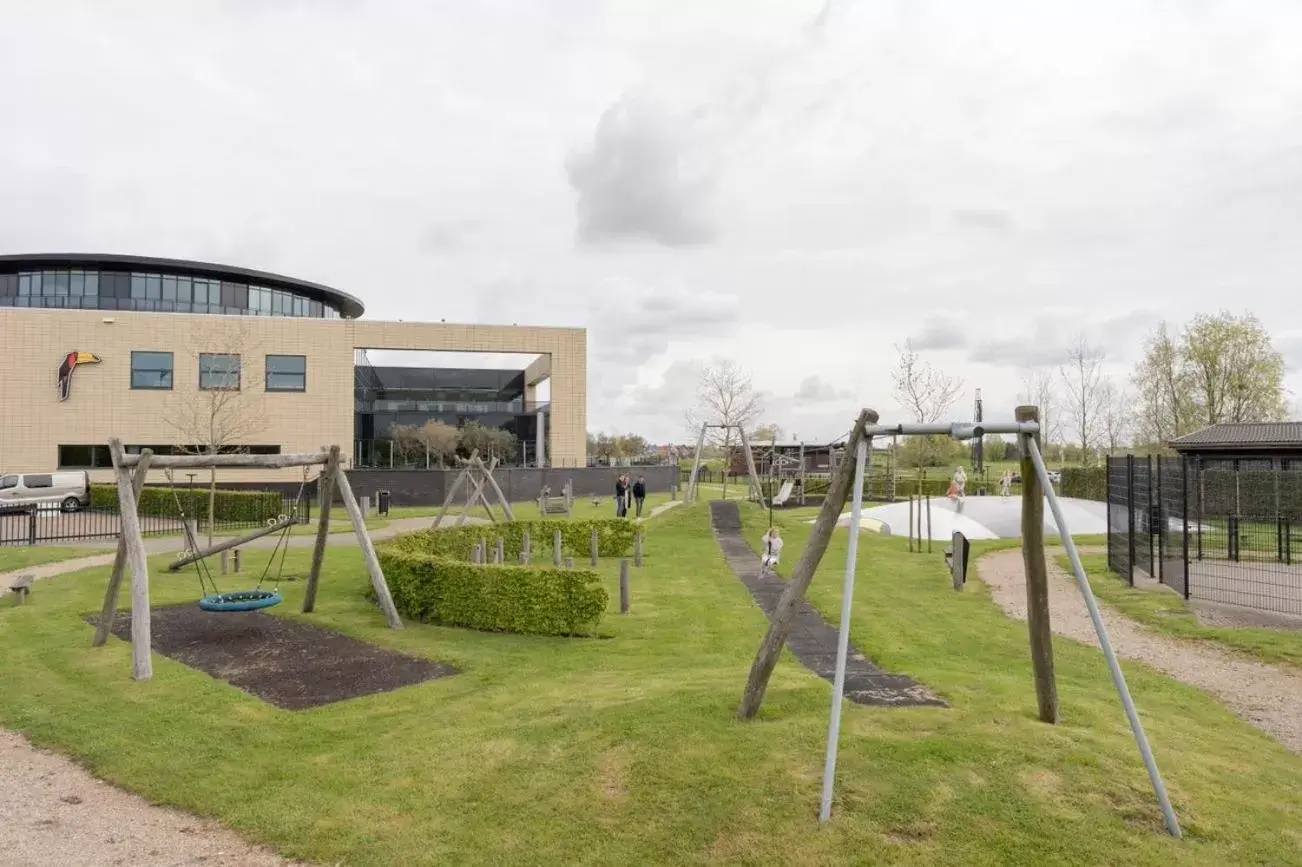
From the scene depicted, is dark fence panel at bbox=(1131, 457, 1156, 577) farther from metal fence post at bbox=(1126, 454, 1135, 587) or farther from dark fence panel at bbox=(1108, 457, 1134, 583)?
dark fence panel at bbox=(1108, 457, 1134, 583)

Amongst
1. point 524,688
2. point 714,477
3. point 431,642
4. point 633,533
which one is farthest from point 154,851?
point 714,477

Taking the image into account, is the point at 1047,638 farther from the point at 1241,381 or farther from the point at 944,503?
the point at 1241,381

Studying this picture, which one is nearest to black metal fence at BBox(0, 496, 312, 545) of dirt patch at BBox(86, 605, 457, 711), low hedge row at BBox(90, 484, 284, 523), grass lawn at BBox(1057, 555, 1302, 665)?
low hedge row at BBox(90, 484, 284, 523)

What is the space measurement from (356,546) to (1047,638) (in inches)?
751

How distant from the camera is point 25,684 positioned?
29.5 ft

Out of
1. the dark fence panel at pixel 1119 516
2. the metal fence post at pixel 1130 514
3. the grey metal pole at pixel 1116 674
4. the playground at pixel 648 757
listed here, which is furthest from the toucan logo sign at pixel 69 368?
the grey metal pole at pixel 1116 674

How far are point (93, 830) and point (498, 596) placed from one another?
642 centimetres

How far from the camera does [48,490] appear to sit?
105 ft

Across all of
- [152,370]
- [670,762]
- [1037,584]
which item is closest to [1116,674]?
[1037,584]

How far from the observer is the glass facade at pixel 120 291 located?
48.7 meters

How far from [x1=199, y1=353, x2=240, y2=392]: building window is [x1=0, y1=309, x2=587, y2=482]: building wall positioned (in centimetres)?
42

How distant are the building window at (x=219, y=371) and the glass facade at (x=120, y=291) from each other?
8.01 m

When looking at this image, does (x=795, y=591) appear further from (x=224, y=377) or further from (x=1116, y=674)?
(x=224, y=377)

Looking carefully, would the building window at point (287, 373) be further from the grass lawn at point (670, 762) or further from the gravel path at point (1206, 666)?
the gravel path at point (1206, 666)
